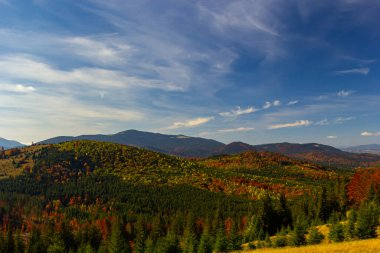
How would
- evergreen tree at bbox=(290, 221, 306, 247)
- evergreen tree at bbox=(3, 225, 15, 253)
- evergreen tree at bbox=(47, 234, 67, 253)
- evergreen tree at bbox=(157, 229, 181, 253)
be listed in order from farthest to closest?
1. evergreen tree at bbox=(3, 225, 15, 253)
2. evergreen tree at bbox=(47, 234, 67, 253)
3. evergreen tree at bbox=(157, 229, 181, 253)
4. evergreen tree at bbox=(290, 221, 306, 247)

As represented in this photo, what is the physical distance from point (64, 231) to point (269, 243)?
96.2m

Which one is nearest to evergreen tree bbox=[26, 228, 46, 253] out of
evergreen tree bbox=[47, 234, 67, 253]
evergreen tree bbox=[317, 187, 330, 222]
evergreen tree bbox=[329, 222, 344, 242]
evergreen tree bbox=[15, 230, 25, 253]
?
evergreen tree bbox=[15, 230, 25, 253]

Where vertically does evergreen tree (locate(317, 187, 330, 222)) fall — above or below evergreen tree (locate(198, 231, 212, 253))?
above

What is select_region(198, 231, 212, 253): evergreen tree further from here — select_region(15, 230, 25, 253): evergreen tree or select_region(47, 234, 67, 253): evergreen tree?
select_region(15, 230, 25, 253): evergreen tree

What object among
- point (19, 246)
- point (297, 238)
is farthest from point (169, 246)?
point (19, 246)

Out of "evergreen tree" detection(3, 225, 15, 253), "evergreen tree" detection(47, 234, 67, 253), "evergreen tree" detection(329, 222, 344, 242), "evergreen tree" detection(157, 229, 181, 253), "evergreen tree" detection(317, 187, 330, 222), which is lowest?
"evergreen tree" detection(3, 225, 15, 253)

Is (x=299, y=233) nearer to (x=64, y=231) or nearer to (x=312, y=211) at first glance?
(x=312, y=211)

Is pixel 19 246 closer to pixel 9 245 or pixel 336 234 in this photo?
pixel 9 245

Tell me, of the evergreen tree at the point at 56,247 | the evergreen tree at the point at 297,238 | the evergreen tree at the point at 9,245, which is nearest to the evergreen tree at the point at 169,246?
the evergreen tree at the point at 297,238

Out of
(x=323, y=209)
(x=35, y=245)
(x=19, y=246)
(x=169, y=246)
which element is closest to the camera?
(x=169, y=246)

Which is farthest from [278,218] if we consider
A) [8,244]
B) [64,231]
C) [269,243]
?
[8,244]

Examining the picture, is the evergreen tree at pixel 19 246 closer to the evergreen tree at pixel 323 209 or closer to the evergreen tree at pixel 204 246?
the evergreen tree at pixel 204 246

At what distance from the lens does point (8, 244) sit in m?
117

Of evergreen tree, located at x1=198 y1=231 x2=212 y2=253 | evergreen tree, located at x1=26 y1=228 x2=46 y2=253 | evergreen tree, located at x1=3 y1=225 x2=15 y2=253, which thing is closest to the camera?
evergreen tree, located at x1=198 y1=231 x2=212 y2=253
